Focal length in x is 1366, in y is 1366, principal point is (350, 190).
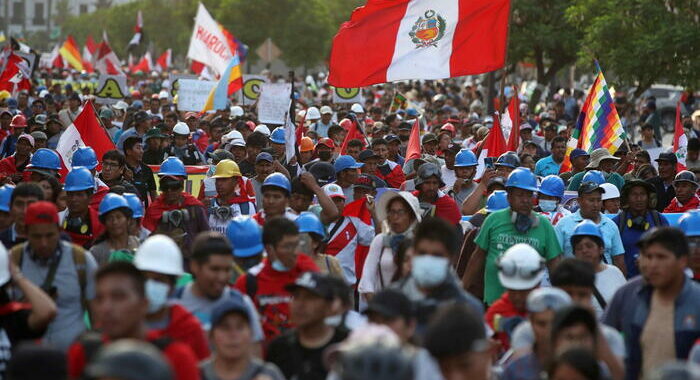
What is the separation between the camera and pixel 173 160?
1104cm

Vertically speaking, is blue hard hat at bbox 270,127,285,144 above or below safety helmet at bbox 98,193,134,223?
above

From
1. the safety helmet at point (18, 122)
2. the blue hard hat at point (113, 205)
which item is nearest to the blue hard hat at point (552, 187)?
the blue hard hat at point (113, 205)

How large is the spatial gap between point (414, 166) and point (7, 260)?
826cm

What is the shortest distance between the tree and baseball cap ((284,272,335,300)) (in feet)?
60.0

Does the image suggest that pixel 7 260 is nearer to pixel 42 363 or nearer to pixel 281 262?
pixel 281 262

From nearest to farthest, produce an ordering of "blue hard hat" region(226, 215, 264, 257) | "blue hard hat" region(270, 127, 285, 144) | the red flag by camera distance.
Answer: "blue hard hat" region(226, 215, 264, 257) → "blue hard hat" region(270, 127, 285, 144) → the red flag

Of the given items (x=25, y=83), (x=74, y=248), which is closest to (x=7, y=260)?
(x=74, y=248)

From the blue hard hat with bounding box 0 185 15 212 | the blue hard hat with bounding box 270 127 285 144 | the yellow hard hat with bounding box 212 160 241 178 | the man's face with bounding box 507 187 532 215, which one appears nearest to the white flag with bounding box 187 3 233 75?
the blue hard hat with bounding box 270 127 285 144

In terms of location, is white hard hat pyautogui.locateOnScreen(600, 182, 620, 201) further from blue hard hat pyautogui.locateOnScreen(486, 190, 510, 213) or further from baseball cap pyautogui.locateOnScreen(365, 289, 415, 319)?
baseball cap pyautogui.locateOnScreen(365, 289, 415, 319)

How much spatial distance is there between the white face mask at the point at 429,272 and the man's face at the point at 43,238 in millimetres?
2190

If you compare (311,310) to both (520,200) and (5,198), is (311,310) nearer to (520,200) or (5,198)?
(520,200)

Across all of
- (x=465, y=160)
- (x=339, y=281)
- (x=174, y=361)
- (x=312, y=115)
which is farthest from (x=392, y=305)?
(x=312, y=115)

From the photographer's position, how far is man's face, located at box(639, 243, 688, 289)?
6.91 meters

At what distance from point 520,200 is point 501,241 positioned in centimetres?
34
